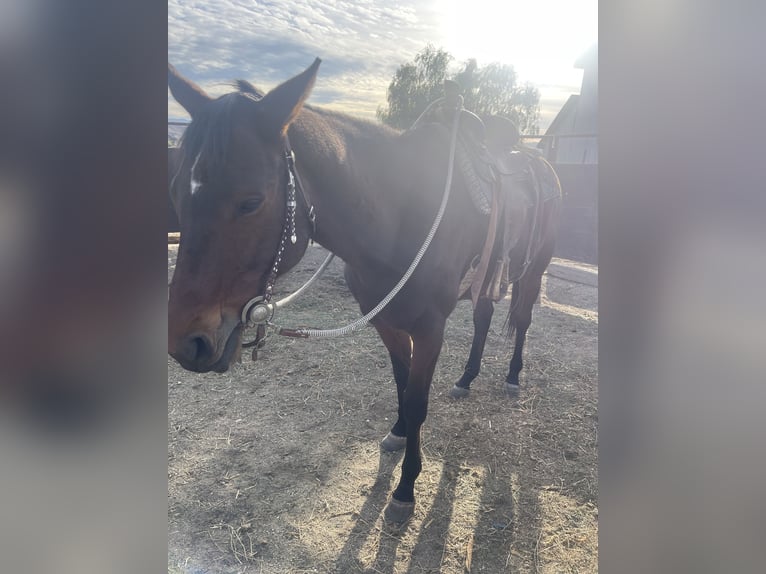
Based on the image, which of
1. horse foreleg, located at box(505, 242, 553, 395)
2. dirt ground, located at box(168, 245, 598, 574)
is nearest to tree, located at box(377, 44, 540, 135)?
horse foreleg, located at box(505, 242, 553, 395)

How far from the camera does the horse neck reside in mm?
1550

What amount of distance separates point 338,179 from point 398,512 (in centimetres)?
164

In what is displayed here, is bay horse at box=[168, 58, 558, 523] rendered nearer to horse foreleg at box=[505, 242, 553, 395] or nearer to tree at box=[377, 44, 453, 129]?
horse foreleg at box=[505, 242, 553, 395]

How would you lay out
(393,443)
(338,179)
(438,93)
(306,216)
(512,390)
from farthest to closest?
(438,93) < (512,390) < (393,443) < (338,179) < (306,216)

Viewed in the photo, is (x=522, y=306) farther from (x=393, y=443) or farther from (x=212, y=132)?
(x=212, y=132)

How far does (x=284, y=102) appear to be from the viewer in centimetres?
132

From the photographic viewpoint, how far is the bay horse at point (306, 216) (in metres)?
1.22

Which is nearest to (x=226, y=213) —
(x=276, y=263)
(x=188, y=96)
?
(x=276, y=263)

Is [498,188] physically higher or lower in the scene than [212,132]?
lower

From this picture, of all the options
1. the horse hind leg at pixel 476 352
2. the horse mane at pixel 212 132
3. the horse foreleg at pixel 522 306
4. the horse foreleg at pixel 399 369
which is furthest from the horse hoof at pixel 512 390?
the horse mane at pixel 212 132

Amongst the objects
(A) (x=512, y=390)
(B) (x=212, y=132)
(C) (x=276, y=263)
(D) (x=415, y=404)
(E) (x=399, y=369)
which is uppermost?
(B) (x=212, y=132)
